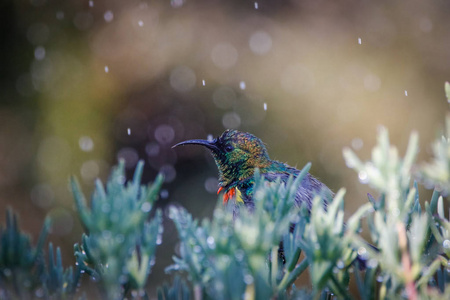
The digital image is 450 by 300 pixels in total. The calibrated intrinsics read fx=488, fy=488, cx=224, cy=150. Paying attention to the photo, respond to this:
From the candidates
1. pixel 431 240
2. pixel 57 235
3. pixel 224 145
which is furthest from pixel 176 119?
pixel 431 240

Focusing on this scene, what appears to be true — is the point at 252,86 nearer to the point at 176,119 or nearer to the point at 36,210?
the point at 176,119

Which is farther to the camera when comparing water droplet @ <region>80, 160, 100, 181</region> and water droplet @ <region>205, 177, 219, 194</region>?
water droplet @ <region>205, 177, 219, 194</region>

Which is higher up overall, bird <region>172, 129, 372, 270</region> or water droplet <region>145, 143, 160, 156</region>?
bird <region>172, 129, 372, 270</region>

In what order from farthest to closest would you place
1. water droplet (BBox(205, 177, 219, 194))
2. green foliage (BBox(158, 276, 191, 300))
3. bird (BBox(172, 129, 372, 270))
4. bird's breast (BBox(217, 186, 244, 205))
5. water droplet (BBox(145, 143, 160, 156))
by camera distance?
water droplet (BBox(145, 143, 160, 156)) → water droplet (BBox(205, 177, 219, 194)) → bird (BBox(172, 129, 372, 270)) → bird's breast (BBox(217, 186, 244, 205)) → green foliage (BBox(158, 276, 191, 300))

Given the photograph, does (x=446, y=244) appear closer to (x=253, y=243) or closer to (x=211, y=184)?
(x=253, y=243)

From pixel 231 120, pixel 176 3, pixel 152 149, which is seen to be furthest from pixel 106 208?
pixel 176 3

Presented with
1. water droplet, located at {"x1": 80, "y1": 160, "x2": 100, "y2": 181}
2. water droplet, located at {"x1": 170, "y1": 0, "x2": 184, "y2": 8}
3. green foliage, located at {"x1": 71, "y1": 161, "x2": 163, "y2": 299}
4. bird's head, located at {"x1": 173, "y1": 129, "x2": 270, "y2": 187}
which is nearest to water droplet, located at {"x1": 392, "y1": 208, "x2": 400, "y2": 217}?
green foliage, located at {"x1": 71, "y1": 161, "x2": 163, "y2": 299}

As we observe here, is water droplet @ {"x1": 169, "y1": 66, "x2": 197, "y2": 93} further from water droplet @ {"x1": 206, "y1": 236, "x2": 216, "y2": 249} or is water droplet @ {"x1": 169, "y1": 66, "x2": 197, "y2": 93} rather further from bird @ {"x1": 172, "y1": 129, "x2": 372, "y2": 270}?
water droplet @ {"x1": 206, "y1": 236, "x2": 216, "y2": 249}

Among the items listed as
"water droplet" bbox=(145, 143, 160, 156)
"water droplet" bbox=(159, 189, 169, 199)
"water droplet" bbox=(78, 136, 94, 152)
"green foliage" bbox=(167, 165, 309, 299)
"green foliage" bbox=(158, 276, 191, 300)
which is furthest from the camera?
"water droplet" bbox=(145, 143, 160, 156)
